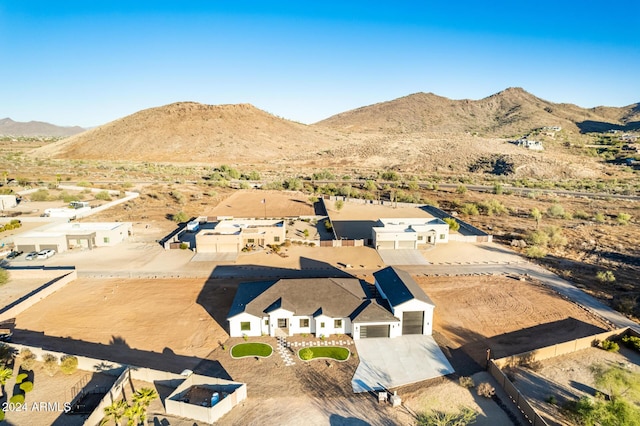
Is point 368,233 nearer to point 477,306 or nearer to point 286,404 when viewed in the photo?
point 477,306

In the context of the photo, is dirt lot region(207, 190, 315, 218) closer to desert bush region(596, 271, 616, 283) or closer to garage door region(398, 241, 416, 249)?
garage door region(398, 241, 416, 249)

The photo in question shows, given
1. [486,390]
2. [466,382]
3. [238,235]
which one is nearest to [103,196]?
[238,235]

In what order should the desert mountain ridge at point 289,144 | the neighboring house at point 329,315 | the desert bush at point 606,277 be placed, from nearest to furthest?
1. the neighboring house at point 329,315
2. the desert bush at point 606,277
3. the desert mountain ridge at point 289,144

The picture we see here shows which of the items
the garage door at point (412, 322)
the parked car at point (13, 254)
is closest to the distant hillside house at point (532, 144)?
the garage door at point (412, 322)

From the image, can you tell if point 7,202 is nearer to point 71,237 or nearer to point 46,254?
point 71,237

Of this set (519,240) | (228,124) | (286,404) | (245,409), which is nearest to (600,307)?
(519,240)

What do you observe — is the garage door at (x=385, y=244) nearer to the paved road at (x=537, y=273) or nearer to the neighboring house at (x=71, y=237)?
the paved road at (x=537, y=273)
